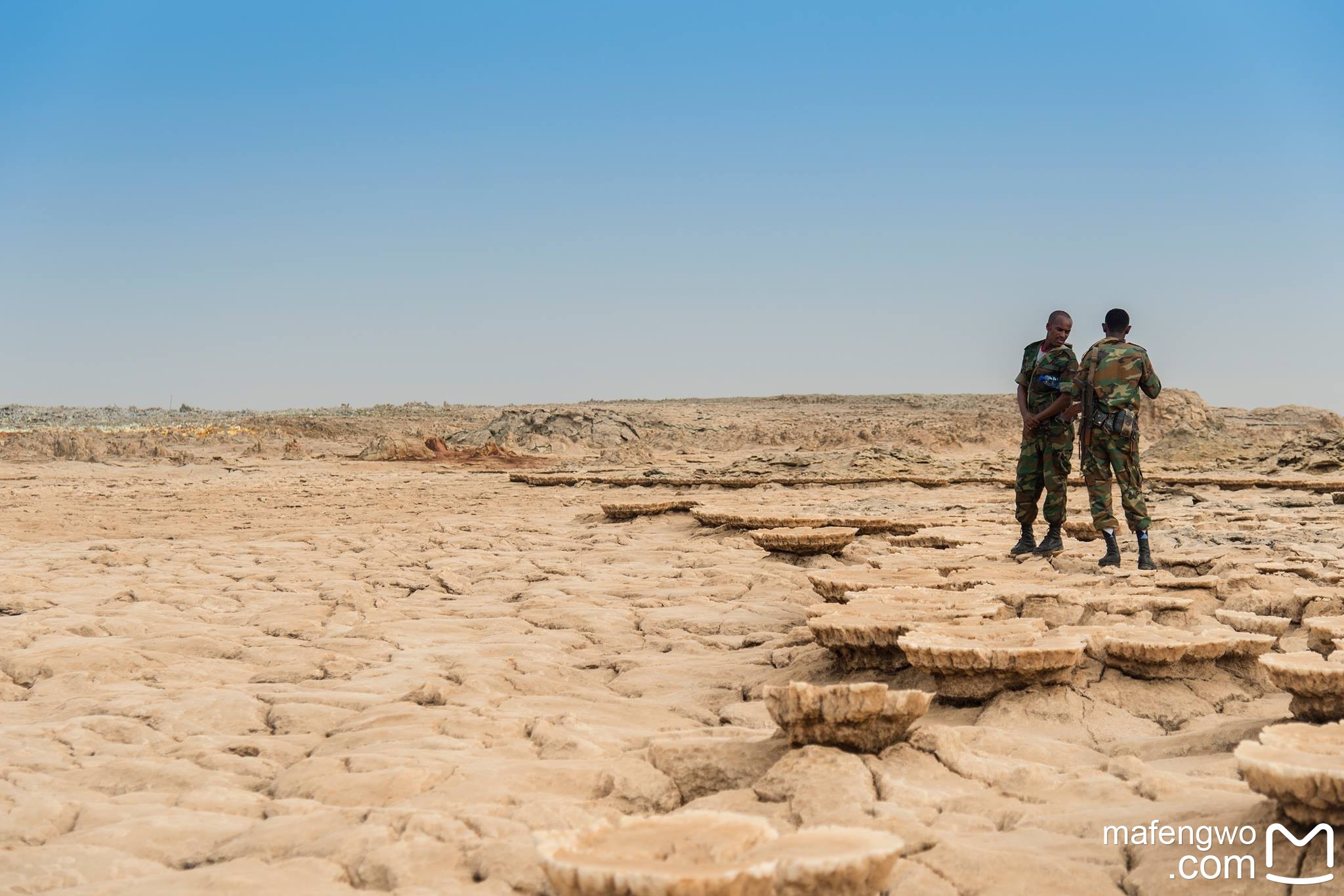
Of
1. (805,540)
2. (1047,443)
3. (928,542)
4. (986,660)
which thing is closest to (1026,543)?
(1047,443)

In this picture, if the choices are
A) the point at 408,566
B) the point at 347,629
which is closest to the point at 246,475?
the point at 408,566

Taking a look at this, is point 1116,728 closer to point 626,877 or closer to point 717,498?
point 626,877

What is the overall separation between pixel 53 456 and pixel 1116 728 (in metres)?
20.1

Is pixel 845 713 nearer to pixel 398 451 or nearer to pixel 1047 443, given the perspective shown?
pixel 1047 443

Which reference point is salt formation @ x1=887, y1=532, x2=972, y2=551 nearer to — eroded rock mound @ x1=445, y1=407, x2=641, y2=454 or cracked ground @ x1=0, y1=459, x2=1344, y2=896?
cracked ground @ x1=0, y1=459, x2=1344, y2=896

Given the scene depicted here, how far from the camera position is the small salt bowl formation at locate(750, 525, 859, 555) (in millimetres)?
7055

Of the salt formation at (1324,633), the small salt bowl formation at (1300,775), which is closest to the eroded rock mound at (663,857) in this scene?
the small salt bowl formation at (1300,775)

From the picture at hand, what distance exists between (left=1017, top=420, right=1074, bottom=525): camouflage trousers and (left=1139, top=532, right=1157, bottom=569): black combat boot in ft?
2.03

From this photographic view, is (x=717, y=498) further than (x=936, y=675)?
Yes

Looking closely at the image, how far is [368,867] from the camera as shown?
2.41m

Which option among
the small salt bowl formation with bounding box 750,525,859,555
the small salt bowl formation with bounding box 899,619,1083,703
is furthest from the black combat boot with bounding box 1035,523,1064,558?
the small salt bowl formation with bounding box 899,619,1083,703

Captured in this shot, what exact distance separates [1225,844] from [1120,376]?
4.29m

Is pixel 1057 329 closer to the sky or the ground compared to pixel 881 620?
closer to the sky

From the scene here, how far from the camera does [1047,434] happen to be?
22.0 ft
